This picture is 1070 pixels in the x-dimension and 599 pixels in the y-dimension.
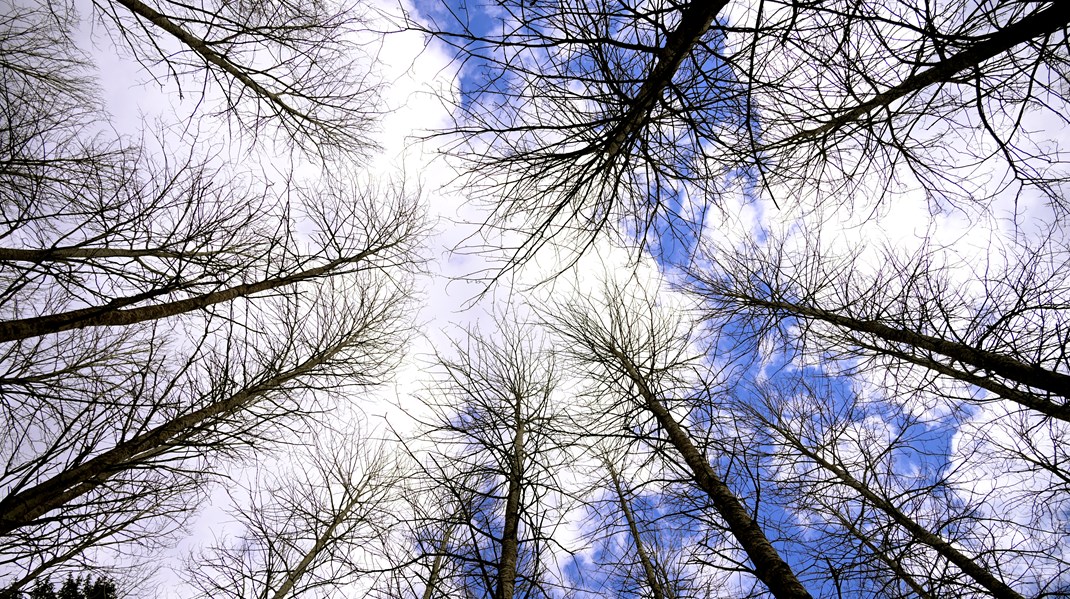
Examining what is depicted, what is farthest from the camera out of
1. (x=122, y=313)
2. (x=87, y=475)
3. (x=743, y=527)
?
(x=122, y=313)

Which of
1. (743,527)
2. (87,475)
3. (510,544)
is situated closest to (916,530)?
(743,527)

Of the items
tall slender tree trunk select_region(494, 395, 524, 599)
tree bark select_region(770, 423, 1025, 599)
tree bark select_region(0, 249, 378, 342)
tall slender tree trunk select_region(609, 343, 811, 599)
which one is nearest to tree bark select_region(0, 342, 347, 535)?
tree bark select_region(0, 249, 378, 342)

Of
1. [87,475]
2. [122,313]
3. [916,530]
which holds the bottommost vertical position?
[916,530]

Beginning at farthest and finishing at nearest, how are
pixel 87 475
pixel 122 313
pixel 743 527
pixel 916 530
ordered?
pixel 916 530 → pixel 122 313 → pixel 743 527 → pixel 87 475

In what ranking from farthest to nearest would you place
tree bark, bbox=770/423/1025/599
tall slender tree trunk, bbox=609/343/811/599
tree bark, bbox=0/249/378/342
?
1. tree bark, bbox=770/423/1025/599
2. tree bark, bbox=0/249/378/342
3. tall slender tree trunk, bbox=609/343/811/599

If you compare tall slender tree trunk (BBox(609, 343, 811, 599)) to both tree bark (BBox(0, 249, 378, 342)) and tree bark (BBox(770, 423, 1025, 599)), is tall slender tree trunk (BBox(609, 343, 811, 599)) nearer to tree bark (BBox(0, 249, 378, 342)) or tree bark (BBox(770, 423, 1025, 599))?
tree bark (BBox(770, 423, 1025, 599))

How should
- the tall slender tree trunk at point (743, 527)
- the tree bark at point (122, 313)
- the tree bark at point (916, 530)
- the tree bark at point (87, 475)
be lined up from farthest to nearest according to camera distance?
the tree bark at point (916, 530), the tree bark at point (122, 313), the tall slender tree trunk at point (743, 527), the tree bark at point (87, 475)

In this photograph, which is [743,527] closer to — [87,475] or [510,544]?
[510,544]

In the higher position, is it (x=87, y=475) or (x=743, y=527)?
(x=87, y=475)

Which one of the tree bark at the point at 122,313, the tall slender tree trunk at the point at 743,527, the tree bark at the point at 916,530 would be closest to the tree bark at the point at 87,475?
the tree bark at the point at 122,313

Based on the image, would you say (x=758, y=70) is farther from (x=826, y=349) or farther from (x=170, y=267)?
(x=170, y=267)

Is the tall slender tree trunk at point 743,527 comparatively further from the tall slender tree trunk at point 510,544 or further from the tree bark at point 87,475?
the tree bark at point 87,475

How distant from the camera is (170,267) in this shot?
3607 millimetres

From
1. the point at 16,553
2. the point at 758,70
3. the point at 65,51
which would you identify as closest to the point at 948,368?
the point at 758,70
